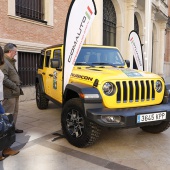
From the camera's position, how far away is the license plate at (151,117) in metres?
3.57

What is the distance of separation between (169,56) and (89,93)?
1082 inches

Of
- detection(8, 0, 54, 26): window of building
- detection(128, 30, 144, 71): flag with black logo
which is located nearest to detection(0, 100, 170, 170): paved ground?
detection(128, 30, 144, 71): flag with black logo

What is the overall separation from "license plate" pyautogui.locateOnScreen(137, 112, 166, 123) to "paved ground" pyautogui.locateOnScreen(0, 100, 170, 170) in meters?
0.57

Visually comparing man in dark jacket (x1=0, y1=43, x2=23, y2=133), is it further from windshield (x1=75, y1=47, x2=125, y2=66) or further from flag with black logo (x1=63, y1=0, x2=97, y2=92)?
windshield (x1=75, y1=47, x2=125, y2=66)

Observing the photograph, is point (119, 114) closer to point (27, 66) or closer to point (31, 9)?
point (27, 66)

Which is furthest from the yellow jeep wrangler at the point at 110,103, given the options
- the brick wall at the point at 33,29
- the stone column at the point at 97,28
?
the stone column at the point at 97,28

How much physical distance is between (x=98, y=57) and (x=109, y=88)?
1571mm

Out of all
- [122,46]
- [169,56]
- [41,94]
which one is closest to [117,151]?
[41,94]

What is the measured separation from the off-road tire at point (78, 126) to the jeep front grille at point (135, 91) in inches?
25.3

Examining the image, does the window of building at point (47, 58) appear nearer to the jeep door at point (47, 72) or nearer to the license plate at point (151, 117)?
the jeep door at point (47, 72)

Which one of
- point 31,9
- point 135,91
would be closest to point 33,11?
point 31,9

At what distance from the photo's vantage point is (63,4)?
35.0 feet

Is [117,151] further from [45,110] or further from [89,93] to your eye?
[45,110]

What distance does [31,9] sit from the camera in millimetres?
9430
